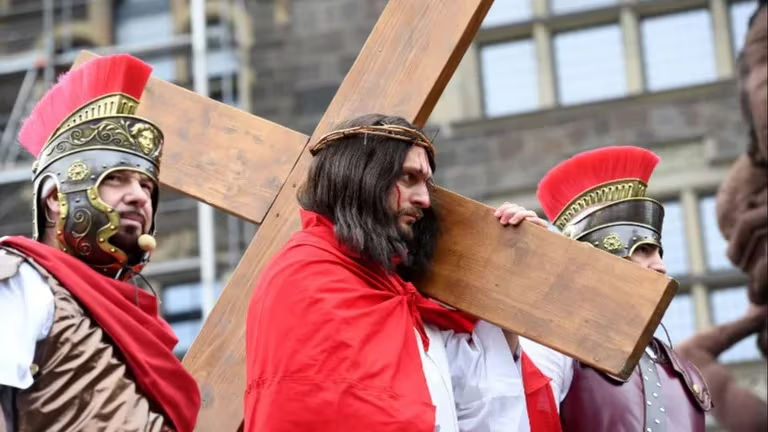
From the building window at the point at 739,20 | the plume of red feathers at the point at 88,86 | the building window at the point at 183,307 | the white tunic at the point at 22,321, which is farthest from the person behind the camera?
the building window at the point at 183,307

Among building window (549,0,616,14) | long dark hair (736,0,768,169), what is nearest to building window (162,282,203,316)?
building window (549,0,616,14)

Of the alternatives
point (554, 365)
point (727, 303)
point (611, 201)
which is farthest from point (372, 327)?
point (727, 303)

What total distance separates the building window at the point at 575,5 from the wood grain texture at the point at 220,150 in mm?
8044

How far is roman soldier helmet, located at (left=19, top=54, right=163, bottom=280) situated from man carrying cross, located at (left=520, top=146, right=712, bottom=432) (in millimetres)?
1075

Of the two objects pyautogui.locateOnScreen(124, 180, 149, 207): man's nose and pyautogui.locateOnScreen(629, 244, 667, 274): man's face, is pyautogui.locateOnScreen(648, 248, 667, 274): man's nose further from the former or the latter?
pyautogui.locateOnScreen(124, 180, 149, 207): man's nose

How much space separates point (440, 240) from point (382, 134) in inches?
10.4

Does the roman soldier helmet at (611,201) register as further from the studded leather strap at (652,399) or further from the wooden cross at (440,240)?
the wooden cross at (440,240)

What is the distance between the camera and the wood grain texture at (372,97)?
3971 millimetres

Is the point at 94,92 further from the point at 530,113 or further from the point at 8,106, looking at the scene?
the point at 8,106

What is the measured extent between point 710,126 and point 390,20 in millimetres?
7726

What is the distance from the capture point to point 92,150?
146 inches

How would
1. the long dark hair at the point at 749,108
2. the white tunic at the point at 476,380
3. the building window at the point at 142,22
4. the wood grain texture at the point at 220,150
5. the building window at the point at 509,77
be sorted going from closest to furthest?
the white tunic at the point at 476,380 → the wood grain texture at the point at 220,150 → the long dark hair at the point at 749,108 → the building window at the point at 509,77 → the building window at the point at 142,22

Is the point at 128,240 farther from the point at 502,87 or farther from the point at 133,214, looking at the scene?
the point at 502,87

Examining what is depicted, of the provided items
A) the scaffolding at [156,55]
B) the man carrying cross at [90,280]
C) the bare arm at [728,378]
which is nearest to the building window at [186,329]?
the scaffolding at [156,55]
